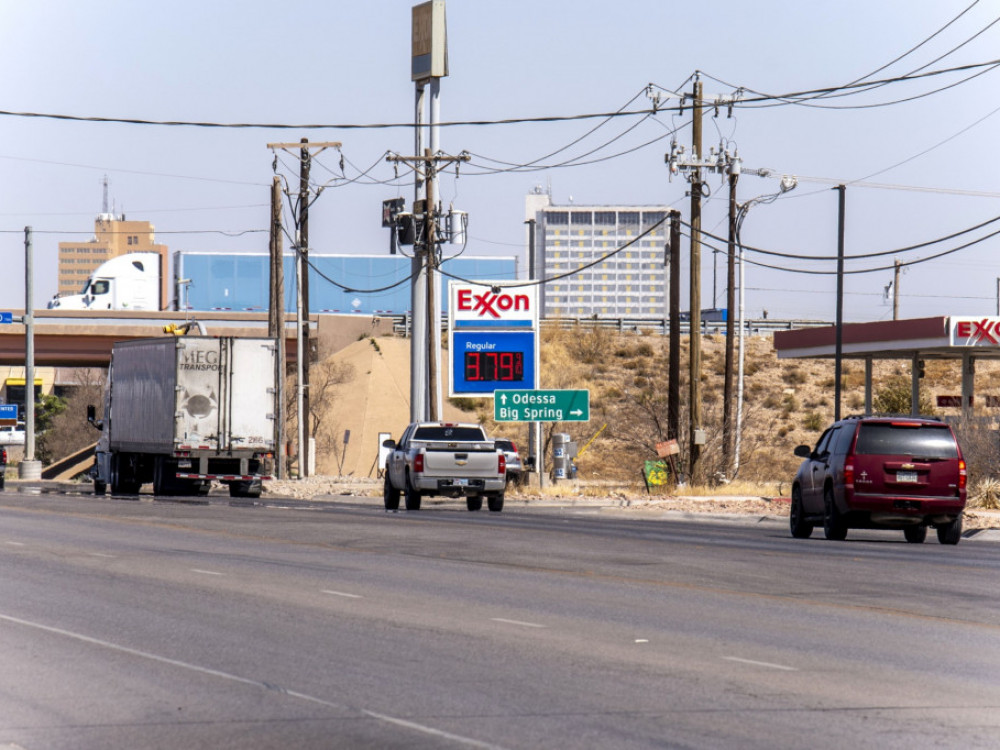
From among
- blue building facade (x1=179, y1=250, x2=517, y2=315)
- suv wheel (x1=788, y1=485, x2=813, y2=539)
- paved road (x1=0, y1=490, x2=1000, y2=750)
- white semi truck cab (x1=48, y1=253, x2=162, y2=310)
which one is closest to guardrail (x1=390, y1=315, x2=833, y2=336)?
blue building facade (x1=179, y1=250, x2=517, y2=315)

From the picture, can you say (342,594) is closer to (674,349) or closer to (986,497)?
(986,497)

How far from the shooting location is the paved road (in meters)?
7.95

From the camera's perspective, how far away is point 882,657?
10508mm

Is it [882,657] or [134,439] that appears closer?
[882,657]

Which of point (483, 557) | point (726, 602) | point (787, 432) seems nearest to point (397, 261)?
point (787, 432)

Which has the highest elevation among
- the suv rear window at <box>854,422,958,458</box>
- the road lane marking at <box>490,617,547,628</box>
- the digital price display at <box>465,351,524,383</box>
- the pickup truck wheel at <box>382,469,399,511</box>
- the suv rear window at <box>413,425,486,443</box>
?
the digital price display at <box>465,351,524,383</box>

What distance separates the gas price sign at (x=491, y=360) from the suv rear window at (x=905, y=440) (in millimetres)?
20708

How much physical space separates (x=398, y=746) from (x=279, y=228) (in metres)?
46.0

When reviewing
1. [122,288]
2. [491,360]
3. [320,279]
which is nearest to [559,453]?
[491,360]

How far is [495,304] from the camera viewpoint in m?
44.0

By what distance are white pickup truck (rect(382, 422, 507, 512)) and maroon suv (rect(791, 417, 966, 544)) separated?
10.2 metres

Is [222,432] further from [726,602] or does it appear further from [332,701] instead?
[332,701]

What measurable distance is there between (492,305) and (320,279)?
4148 cm

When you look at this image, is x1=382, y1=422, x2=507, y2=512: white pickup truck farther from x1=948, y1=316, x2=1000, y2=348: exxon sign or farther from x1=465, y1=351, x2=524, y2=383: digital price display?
x1=948, y1=316, x2=1000, y2=348: exxon sign
